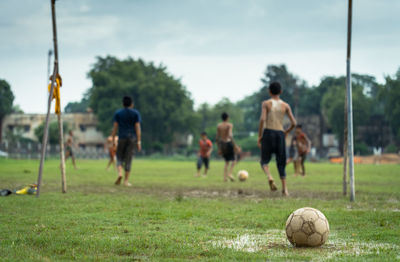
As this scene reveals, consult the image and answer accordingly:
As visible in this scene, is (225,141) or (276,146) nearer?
(276,146)

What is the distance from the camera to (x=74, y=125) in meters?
86.4

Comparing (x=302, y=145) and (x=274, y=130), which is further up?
(x=274, y=130)

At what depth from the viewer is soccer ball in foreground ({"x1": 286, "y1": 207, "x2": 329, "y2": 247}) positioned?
214 inches

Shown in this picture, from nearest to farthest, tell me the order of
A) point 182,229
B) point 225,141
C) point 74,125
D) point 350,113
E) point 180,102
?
point 182,229 → point 350,113 → point 225,141 → point 180,102 → point 74,125

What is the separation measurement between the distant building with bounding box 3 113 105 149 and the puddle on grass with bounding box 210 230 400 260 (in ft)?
262

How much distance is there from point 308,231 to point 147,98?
73.9m

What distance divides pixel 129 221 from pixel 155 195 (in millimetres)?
4540

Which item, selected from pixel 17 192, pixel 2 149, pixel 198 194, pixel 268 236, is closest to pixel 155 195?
pixel 198 194

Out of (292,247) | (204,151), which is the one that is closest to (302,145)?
(204,151)

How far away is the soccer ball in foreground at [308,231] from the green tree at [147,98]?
71.0 meters

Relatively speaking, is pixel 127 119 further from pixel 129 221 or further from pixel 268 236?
pixel 268 236

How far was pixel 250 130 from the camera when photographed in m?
115

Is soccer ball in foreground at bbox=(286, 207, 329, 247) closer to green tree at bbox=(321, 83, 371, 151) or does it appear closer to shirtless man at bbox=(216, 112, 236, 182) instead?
shirtless man at bbox=(216, 112, 236, 182)

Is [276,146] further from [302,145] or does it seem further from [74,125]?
[74,125]
